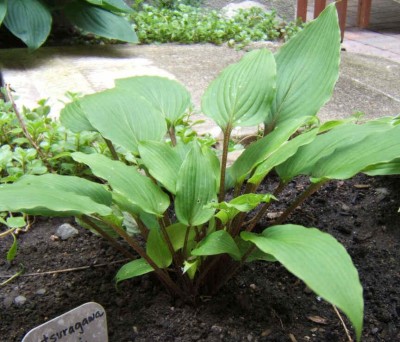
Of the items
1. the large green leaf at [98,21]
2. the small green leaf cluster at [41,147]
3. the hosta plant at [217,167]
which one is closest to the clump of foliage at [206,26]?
the large green leaf at [98,21]

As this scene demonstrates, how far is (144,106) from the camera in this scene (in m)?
1.39

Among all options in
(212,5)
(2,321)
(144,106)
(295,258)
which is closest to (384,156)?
(295,258)

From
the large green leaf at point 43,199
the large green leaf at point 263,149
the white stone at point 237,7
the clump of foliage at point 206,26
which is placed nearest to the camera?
the large green leaf at point 43,199

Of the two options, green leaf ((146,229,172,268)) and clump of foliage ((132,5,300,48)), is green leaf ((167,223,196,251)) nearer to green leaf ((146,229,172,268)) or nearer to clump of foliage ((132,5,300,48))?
green leaf ((146,229,172,268))

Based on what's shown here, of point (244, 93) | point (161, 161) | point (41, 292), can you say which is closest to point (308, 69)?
point (244, 93)

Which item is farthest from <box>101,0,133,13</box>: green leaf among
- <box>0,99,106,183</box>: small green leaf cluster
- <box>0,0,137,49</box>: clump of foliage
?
<box>0,99,106,183</box>: small green leaf cluster

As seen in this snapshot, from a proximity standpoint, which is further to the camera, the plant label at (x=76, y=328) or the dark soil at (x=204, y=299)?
the dark soil at (x=204, y=299)

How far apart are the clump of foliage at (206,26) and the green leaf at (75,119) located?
217cm

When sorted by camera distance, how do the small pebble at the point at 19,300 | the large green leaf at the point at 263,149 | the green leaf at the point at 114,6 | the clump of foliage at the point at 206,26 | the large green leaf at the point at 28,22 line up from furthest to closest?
1. the clump of foliage at the point at 206,26
2. the green leaf at the point at 114,6
3. the large green leaf at the point at 28,22
4. the small pebble at the point at 19,300
5. the large green leaf at the point at 263,149

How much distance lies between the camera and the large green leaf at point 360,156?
3.57ft

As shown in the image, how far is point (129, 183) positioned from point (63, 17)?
2723 millimetres

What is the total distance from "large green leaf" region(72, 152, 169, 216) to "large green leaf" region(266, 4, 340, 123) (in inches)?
15.3

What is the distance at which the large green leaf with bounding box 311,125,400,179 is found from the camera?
3.57 ft

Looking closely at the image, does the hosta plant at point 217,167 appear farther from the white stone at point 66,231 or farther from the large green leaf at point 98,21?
the large green leaf at point 98,21
